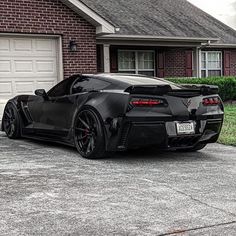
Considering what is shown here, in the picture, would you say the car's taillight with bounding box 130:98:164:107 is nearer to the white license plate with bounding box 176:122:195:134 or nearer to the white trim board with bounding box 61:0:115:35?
the white license plate with bounding box 176:122:195:134

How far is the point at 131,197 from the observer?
5.20 meters

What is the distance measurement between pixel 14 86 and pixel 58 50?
157cm

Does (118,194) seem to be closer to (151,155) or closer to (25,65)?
(151,155)

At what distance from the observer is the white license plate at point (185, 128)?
7.32m

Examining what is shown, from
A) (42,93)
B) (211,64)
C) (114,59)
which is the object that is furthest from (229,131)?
(211,64)

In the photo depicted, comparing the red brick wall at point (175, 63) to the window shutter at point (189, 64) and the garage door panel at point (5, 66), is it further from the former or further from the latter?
the garage door panel at point (5, 66)

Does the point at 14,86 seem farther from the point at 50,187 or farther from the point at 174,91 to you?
the point at 50,187

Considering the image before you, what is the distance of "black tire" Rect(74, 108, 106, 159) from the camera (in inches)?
287

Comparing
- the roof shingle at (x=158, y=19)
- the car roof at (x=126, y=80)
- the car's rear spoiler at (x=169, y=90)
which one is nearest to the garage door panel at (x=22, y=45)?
the roof shingle at (x=158, y=19)

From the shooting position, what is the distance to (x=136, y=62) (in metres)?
19.7

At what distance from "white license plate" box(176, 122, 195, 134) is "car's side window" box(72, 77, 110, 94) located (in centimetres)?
130

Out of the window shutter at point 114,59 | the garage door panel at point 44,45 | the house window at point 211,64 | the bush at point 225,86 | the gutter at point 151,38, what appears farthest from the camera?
the house window at point 211,64

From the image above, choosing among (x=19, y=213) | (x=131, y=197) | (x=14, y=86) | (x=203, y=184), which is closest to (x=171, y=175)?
(x=203, y=184)

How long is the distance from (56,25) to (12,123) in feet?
14.4
